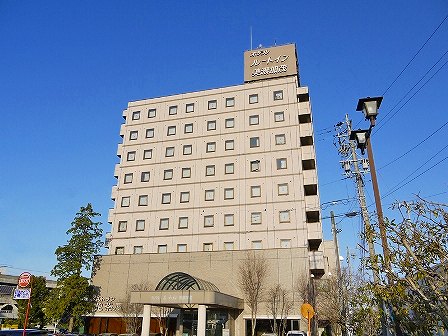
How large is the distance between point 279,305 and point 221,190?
13828 mm

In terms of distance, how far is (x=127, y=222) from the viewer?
44938mm

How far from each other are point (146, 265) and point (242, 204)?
1216 cm

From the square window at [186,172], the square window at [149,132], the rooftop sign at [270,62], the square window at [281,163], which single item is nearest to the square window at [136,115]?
the square window at [149,132]

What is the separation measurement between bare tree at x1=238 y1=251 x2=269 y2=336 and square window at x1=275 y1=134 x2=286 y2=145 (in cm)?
1272

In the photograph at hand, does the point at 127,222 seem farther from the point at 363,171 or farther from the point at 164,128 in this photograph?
the point at 363,171

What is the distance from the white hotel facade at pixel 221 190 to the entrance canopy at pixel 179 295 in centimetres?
455

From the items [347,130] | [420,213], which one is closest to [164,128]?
[347,130]

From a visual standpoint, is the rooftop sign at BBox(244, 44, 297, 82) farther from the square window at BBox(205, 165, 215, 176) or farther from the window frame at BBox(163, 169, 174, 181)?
the window frame at BBox(163, 169, 174, 181)

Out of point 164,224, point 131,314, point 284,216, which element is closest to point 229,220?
point 284,216

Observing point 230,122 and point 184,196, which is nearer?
point 184,196

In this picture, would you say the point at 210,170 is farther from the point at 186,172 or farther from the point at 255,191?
the point at 255,191

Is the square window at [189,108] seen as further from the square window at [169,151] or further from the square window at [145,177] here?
the square window at [145,177]

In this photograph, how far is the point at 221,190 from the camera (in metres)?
42.6

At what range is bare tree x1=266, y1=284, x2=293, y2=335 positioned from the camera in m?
34.1
